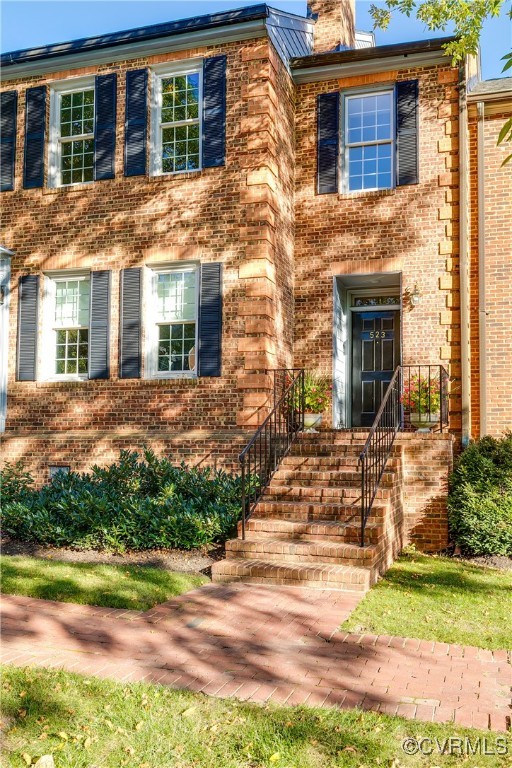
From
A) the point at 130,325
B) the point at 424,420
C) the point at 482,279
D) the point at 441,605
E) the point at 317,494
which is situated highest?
the point at 482,279

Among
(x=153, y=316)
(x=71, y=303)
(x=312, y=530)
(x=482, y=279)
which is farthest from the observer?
(x=71, y=303)

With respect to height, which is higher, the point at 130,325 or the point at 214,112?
the point at 214,112

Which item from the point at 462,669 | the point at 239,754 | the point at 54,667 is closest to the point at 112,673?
the point at 54,667

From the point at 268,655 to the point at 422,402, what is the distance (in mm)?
6357

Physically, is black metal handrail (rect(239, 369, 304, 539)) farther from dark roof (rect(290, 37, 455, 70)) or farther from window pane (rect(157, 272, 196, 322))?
dark roof (rect(290, 37, 455, 70))

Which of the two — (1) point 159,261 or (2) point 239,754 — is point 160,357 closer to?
(1) point 159,261

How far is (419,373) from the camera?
1099 centimetres

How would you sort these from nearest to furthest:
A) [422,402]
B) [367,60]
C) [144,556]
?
[144,556], [422,402], [367,60]

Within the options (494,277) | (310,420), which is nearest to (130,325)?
(310,420)

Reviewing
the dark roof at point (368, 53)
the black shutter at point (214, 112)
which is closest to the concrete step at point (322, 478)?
the black shutter at point (214, 112)

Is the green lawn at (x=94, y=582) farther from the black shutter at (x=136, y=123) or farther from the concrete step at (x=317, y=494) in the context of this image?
the black shutter at (x=136, y=123)

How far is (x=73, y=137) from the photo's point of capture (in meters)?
12.1

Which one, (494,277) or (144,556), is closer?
(144,556)

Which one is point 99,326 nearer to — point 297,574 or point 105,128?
point 105,128
